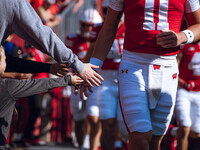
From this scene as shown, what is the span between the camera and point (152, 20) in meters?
3.80

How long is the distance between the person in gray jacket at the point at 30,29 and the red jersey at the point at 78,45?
409cm

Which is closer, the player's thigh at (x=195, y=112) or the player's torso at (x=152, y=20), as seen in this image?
the player's torso at (x=152, y=20)

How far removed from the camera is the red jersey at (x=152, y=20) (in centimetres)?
379

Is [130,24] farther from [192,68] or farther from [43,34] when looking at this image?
[192,68]

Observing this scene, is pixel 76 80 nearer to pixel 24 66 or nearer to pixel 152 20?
pixel 24 66

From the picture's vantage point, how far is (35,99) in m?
8.75

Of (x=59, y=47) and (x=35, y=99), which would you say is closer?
(x=59, y=47)

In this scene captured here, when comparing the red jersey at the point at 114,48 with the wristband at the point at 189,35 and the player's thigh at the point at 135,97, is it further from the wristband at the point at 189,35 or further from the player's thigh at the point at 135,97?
the wristband at the point at 189,35

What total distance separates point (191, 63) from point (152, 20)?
9.97 feet

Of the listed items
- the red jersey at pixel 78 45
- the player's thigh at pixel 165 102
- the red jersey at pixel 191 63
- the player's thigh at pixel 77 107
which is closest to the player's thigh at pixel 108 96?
the red jersey at pixel 191 63

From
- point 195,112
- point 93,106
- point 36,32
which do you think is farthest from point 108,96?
point 36,32

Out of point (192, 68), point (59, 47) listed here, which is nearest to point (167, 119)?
point (59, 47)

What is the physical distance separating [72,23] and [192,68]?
6.08 m

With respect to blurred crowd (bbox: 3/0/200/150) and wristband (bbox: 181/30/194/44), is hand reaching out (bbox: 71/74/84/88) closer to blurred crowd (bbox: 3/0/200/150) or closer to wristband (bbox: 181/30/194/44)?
blurred crowd (bbox: 3/0/200/150)
